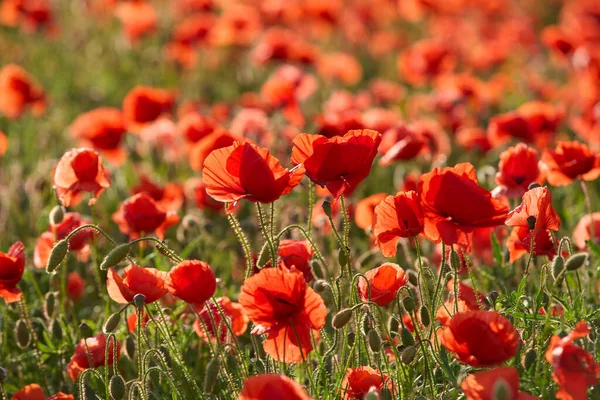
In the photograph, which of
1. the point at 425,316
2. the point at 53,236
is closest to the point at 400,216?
the point at 425,316

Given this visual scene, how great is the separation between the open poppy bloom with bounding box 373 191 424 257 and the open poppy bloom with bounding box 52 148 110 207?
92cm

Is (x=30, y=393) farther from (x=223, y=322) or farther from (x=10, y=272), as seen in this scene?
(x=223, y=322)

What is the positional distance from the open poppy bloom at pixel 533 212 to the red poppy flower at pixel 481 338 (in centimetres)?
34

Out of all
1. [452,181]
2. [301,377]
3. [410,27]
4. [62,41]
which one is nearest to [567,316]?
[452,181]

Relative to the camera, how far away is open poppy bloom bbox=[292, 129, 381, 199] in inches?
89.2

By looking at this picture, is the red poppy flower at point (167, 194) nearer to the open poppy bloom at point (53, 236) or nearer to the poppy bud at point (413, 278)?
the open poppy bloom at point (53, 236)

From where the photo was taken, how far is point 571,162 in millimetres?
2949

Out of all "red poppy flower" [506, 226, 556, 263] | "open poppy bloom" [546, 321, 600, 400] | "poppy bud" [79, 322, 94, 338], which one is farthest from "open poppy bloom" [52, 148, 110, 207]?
"open poppy bloom" [546, 321, 600, 400]

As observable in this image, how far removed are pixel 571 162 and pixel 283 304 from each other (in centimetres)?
124

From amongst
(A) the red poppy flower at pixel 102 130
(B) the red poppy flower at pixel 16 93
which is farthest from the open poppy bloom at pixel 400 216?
(B) the red poppy flower at pixel 16 93

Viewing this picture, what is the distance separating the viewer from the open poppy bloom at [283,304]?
210cm

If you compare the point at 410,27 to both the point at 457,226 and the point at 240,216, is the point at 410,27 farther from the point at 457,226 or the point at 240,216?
the point at 457,226

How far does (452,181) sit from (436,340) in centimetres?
42

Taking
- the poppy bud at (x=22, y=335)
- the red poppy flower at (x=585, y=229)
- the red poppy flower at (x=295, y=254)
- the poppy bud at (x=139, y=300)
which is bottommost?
the red poppy flower at (x=585, y=229)
